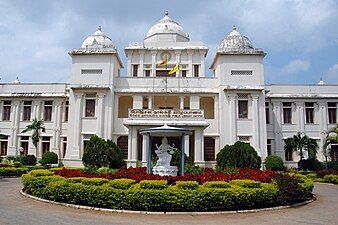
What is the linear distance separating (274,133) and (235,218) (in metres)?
23.5

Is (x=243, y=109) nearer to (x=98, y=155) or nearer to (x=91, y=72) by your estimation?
(x=91, y=72)

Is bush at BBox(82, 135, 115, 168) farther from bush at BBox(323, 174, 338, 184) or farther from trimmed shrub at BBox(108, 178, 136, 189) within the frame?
bush at BBox(323, 174, 338, 184)

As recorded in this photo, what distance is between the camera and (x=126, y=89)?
1188 inches

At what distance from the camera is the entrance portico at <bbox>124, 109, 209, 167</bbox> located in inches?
1042

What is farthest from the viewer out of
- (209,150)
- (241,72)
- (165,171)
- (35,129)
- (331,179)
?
(35,129)

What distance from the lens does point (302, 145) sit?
95.8 ft

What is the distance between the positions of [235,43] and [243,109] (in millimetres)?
6253

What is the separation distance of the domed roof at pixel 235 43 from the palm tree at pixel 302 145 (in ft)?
30.3

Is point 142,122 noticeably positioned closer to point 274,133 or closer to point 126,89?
point 126,89

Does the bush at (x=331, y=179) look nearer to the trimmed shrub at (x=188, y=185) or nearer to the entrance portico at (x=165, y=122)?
the entrance portico at (x=165, y=122)

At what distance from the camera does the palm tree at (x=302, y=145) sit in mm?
29078

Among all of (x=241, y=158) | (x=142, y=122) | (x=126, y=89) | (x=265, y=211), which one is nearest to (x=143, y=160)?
(x=142, y=122)

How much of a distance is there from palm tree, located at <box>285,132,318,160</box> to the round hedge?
18629 mm

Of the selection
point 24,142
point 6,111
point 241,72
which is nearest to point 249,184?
point 241,72
